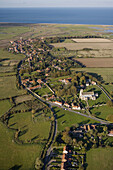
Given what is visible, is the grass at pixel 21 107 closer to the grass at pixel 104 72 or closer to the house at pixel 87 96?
the house at pixel 87 96

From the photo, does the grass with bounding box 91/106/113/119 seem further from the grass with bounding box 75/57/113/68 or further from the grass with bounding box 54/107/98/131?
the grass with bounding box 75/57/113/68

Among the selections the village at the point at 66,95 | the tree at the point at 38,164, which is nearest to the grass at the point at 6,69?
the village at the point at 66,95

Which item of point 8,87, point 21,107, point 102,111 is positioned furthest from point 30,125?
point 8,87

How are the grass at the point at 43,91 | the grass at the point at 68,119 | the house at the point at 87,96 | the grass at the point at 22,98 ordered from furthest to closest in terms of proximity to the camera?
the grass at the point at 43,91 < the grass at the point at 22,98 < the house at the point at 87,96 < the grass at the point at 68,119

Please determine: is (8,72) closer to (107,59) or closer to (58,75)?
(58,75)

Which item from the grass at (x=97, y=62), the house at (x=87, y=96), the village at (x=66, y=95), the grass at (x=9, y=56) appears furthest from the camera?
the grass at (x=9, y=56)

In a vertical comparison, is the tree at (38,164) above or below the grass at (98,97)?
below

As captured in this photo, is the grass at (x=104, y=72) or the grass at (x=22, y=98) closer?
the grass at (x=22, y=98)
